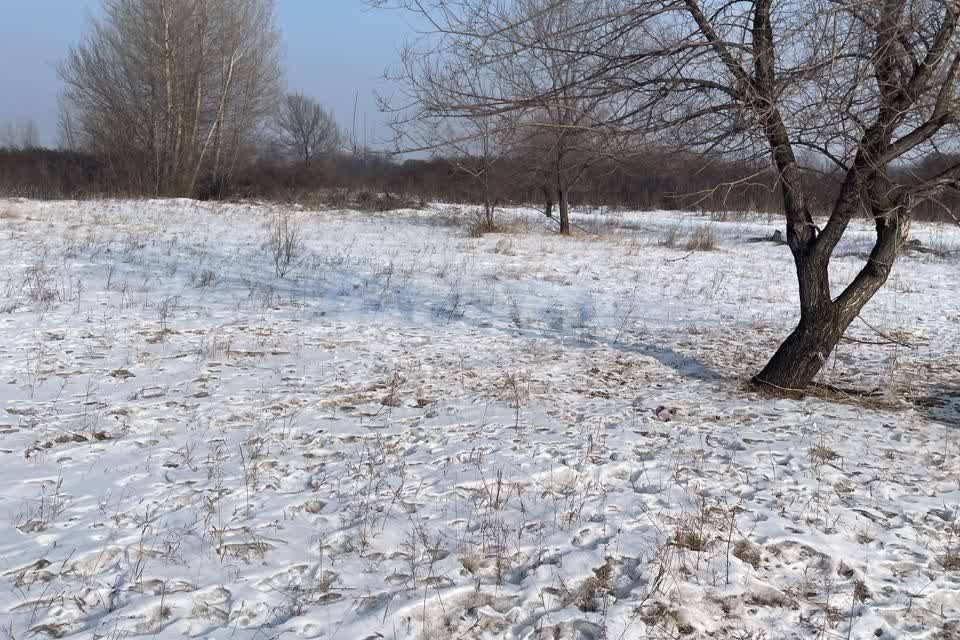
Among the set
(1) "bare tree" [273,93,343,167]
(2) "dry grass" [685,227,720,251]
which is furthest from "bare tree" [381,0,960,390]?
(1) "bare tree" [273,93,343,167]

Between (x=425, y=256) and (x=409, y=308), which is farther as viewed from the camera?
(x=425, y=256)

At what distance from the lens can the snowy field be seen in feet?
7.72

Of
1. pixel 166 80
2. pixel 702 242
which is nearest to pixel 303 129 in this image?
pixel 166 80

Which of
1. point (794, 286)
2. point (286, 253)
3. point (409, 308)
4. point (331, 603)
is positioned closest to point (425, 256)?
point (286, 253)

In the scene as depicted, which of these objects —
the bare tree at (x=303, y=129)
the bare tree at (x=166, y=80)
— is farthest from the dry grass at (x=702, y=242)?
the bare tree at (x=303, y=129)

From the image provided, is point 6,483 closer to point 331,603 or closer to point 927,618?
point 331,603

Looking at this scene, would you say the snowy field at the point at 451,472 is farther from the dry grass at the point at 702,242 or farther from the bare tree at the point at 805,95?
the dry grass at the point at 702,242

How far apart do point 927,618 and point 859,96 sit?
2943 mm

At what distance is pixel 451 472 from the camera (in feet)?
11.4

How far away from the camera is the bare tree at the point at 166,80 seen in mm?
22641

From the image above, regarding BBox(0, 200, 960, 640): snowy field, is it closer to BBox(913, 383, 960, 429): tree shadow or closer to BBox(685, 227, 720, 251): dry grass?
BBox(913, 383, 960, 429): tree shadow

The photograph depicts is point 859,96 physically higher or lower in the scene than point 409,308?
higher

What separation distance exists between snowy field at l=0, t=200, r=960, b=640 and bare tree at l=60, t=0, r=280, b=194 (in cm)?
1769

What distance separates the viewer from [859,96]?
3.88m
